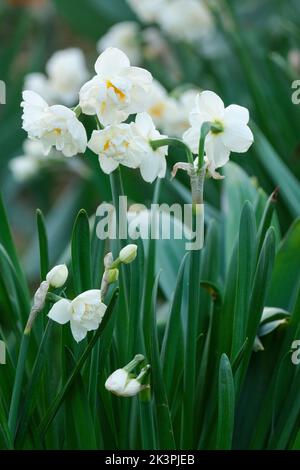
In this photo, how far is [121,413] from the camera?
0.87m

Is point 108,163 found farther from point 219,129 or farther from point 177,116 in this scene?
point 177,116

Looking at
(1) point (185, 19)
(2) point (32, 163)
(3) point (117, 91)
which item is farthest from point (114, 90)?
(1) point (185, 19)

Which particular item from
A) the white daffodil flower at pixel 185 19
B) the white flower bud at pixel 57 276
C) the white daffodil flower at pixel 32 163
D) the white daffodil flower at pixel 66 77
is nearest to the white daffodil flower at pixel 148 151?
the white flower bud at pixel 57 276

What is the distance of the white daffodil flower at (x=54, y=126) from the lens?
2.25ft

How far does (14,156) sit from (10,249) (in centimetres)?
121

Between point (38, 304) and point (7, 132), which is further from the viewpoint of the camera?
point (7, 132)

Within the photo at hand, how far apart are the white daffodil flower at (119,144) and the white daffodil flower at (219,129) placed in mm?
54

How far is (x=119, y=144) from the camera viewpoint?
0.69 meters

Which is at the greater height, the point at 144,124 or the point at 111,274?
the point at 144,124

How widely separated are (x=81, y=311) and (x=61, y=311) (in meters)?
0.02

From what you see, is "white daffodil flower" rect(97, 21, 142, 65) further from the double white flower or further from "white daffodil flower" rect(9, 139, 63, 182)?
the double white flower

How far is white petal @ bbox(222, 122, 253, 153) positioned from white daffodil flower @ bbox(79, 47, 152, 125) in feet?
0.25

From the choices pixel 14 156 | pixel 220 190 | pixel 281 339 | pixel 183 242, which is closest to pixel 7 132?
pixel 14 156
